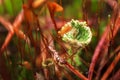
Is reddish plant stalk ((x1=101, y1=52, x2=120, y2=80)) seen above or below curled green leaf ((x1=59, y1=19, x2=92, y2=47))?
below

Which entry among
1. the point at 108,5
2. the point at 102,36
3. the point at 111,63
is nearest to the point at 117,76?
the point at 111,63

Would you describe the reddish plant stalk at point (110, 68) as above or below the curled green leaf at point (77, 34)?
below

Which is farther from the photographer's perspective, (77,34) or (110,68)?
(110,68)

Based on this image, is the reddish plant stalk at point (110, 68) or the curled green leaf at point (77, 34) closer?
the curled green leaf at point (77, 34)

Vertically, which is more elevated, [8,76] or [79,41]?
[79,41]

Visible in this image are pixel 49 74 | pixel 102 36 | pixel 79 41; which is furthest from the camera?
pixel 102 36

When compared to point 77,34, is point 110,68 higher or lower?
lower

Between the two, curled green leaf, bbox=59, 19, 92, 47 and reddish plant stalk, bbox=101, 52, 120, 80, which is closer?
curled green leaf, bbox=59, 19, 92, 47

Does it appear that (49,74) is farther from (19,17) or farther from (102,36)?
(19,17)
